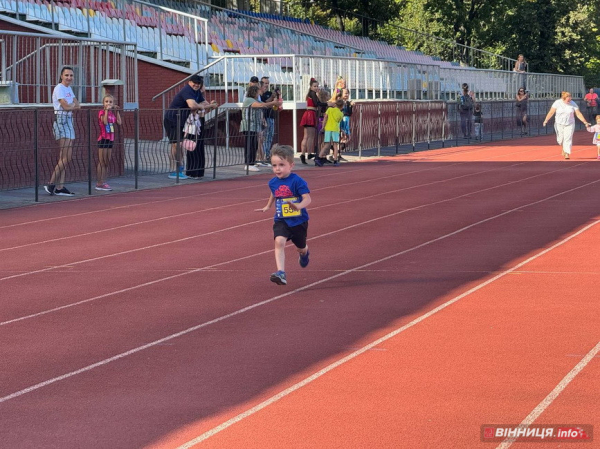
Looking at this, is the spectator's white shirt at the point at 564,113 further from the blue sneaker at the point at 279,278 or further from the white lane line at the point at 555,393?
the white lane line at the point at 555,393

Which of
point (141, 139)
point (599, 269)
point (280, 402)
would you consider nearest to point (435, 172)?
point (141, 139)

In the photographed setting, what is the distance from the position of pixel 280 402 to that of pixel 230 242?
23.6 ft

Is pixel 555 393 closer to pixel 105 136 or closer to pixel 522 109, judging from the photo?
pixel 105 136

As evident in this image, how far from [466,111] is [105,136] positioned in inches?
894

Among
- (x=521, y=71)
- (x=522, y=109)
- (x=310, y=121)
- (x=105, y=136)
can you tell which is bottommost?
(x=105, y=136)

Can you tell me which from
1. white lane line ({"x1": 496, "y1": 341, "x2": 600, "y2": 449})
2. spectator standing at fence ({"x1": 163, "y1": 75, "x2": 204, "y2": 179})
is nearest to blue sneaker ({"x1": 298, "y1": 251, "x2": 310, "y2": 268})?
white lane line ({"x1": 496, "y1": 341, "x2": 600, "y2": 449})

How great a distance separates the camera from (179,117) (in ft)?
72.6

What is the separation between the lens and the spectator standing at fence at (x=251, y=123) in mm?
25078

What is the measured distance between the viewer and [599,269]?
11.3m

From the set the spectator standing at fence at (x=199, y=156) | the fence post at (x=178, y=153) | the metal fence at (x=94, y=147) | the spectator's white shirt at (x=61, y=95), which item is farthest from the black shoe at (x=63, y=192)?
the spectator standing at fence at (x=199, y=156)

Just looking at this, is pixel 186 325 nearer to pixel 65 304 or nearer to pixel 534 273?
pixel 65 304

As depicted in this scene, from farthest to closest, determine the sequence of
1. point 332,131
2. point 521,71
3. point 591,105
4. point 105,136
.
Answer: point 591,105 < point 521,71 < point 332,131 < point 105,136

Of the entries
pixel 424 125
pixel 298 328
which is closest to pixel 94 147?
pixel 298 328

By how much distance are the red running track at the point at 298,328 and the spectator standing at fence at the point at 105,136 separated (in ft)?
10.8
